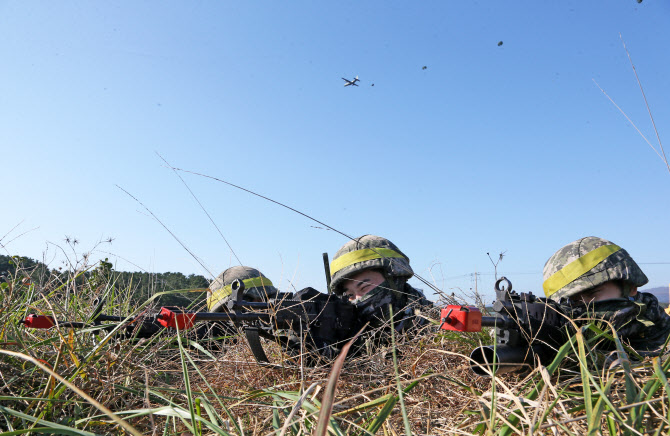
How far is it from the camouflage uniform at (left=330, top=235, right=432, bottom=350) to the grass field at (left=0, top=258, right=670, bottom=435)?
952 millimetres

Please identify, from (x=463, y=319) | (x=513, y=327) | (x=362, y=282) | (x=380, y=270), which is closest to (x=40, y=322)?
(x=463, y=319)

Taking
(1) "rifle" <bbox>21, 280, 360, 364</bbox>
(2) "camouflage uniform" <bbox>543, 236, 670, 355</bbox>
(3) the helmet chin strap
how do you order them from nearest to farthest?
(1) "rifle" <bbox>21, 280, 360, 364</bbox> < (2) "camouflage uniform" <bbox>543, 236, 670, 355</bbox> < (3) the helmet chin strap

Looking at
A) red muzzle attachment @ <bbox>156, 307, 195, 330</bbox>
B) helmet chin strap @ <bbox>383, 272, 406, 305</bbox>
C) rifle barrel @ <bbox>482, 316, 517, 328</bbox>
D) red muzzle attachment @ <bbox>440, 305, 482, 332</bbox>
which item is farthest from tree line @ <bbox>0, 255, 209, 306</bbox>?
rifle barrel @ <bbox>482, 316, 517, 328</bbox>

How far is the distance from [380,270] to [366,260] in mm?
176

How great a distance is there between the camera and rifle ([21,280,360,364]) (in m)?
2.65

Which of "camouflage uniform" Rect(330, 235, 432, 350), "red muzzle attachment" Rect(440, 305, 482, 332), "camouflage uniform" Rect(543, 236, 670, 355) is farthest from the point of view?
"camouflage uniform" Rect(330, 235, 432, 350)

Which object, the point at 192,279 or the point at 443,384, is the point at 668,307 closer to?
the point at 443,384

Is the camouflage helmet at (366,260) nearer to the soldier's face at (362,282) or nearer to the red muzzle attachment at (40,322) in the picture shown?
the soldier's face at (362,282)

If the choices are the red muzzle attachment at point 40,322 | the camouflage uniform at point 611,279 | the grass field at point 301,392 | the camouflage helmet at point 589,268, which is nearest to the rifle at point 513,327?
the grass field at point 301,392

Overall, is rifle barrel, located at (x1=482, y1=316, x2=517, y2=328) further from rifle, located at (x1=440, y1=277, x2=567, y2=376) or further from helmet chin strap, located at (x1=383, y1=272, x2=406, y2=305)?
helmet chin strap, located at (x1=383, y1=272, x2=406, y2=305)

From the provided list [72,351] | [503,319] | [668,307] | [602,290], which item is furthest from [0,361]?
[668,307]

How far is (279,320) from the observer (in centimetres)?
327

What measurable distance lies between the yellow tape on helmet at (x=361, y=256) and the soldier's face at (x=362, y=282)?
0.14 meters

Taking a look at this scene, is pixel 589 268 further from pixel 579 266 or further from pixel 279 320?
pixel 279 320
